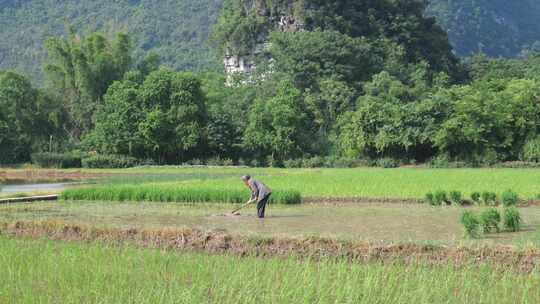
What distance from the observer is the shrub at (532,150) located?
41.7m

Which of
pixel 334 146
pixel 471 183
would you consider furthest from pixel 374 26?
pixel 471 183

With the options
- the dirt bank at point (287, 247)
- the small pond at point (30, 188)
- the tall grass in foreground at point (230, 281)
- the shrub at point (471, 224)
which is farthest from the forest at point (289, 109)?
the tall grass in foreground at point (230, 281)

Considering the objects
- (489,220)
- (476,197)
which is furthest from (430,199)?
(489,220)

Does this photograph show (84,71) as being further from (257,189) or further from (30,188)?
(257,189)

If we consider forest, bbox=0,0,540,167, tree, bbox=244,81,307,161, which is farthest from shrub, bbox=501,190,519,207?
tree, bbox=244,81,307,161

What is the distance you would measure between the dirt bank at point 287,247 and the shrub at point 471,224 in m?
1.82

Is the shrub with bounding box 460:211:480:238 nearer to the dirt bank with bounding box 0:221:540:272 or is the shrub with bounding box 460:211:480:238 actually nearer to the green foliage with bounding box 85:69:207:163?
the dirt bank with bounding box 0:221:540:272

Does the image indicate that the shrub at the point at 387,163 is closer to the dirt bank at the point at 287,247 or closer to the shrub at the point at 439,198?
the shrub at the point at 439,198

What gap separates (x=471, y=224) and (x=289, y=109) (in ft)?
118

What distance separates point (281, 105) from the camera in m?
48.0

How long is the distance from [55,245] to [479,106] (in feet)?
120

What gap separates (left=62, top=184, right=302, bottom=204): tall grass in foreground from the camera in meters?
19.5

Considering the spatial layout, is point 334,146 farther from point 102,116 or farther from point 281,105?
point 102,116

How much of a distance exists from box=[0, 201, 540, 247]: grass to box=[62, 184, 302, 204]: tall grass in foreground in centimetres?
72
